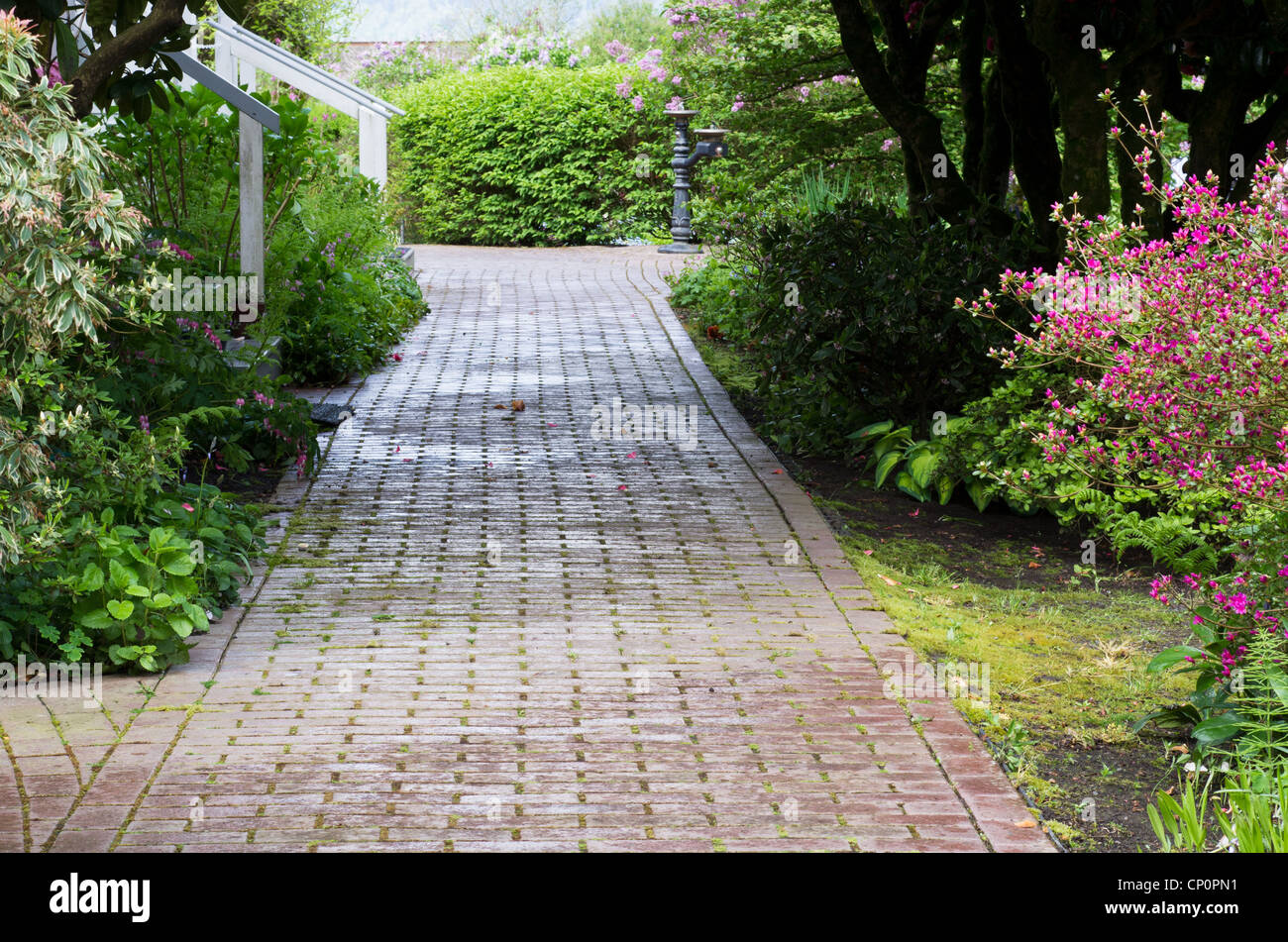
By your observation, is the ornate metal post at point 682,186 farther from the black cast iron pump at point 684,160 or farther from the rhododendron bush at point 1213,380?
the rhododendron bush at point 1213,380

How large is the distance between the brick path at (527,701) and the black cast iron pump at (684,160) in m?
14.1

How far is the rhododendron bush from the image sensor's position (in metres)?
4.49

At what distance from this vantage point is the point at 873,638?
5934mm

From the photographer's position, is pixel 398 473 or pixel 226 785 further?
pixel 398 473

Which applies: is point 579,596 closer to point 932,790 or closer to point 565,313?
point 932,790

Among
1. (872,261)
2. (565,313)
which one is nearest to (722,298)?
(565,313)

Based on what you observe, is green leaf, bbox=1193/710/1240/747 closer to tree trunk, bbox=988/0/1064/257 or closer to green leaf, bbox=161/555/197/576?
green leaf, bbox=161/555/197/576

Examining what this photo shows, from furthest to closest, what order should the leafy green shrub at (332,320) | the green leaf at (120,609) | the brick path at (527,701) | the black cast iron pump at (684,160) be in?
the black cast iron pump at (684,160)
the leafy green shrub at (332,320)
the green leaf at (120,609)
the brick path at (527,701)

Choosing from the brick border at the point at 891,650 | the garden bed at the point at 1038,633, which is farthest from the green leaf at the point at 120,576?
the garden bed at the point at 1038,633

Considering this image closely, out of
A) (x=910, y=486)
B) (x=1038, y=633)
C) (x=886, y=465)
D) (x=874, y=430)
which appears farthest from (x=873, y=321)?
(x=1038, y=633)

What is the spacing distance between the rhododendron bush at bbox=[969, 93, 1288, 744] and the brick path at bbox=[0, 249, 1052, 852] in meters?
1.02

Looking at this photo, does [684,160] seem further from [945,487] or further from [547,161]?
[945,487]

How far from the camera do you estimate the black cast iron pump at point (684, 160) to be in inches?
877

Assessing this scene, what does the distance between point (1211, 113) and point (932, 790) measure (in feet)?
19.5
